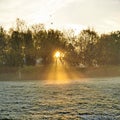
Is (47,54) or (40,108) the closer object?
(40,108)

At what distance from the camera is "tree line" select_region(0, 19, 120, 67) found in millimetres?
59406

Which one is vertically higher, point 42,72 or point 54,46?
point 54,46

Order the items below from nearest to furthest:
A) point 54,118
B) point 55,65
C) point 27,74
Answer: point 54,118 < point 27,74 < point 55,65

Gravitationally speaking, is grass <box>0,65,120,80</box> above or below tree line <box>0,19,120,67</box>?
below

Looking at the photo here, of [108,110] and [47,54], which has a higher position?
[47,54]

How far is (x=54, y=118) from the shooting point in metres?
15.3

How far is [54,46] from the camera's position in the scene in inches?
2411

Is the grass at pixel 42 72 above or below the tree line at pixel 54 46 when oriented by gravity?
below

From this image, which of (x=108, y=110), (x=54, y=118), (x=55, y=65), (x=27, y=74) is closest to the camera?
(x=54, y=118)

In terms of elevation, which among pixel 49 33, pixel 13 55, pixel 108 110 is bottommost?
pixel 108 110

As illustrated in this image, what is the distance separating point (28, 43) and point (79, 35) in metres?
10.6

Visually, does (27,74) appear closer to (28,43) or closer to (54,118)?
(28,43)

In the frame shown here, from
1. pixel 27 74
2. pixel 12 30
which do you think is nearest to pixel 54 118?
pixel 27 74

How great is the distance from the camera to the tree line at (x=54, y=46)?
195ft
